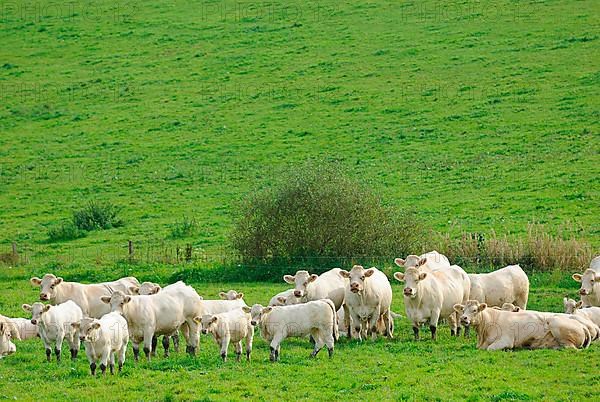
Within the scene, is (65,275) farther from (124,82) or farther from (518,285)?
(124,82)

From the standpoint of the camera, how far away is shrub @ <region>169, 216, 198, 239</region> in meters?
41.0

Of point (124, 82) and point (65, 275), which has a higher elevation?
point (124, 82)

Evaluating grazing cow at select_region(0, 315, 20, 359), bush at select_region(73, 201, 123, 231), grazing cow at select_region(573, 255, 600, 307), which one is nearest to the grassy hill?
bush at select_region(73, 201, 123, 231)

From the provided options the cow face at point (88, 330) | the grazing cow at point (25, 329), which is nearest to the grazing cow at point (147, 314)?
the cow face at point (88, 330)

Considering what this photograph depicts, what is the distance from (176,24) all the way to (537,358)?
53.6 metres

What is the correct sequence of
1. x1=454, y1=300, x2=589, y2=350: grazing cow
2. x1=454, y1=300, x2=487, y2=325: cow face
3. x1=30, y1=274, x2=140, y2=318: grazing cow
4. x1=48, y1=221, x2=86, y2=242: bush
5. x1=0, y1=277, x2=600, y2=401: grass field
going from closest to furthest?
1. x1=0, y1=277, x2=600, y2=401: grass field
2. x1=454, y1=300, x2=589, y2=350: grazing cow
3. x1=454, y1=300, x2=487, y2=325: cow face
4. x1=30, y1=274, x2=140, y2=318: grazing cow
5. x1=48, y1=221, x2=86, y2=242: bush

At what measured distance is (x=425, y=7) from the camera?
6750 centimetres

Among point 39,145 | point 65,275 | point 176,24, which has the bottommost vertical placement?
point 65,275

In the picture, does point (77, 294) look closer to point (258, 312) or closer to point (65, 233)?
point (258, 312)

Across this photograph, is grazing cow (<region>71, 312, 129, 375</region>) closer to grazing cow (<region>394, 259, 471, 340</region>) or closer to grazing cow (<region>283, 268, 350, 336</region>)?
grazing cow (<region>283, 268, 350, 336</region>)

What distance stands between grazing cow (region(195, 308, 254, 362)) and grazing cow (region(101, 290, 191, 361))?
93 cm

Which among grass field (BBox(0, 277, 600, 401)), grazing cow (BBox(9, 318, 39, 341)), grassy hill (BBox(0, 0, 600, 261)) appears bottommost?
grazing cow (BBox(9, 318, 39, 341))

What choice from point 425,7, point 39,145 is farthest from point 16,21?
point 425,7

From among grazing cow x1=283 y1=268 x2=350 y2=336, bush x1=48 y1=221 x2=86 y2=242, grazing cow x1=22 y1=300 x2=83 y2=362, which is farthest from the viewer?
bush x1=48 y1=221 x2=86 y2=242
